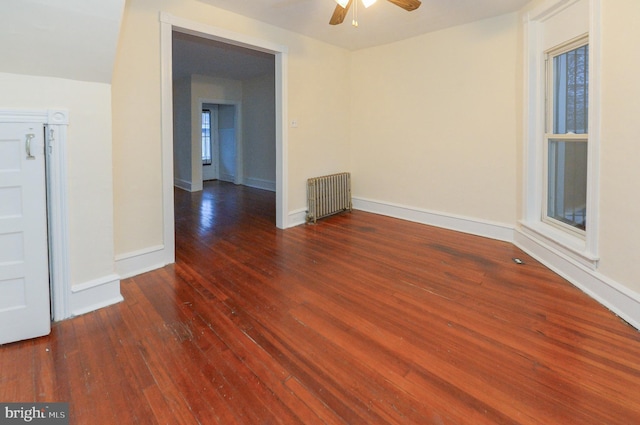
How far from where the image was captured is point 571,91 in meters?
3.10

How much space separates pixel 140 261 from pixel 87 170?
1.06 m

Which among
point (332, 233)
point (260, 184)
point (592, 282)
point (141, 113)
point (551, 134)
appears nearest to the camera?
point (592, 282)

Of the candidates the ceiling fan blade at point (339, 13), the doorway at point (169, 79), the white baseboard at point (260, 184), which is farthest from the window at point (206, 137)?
the ceiling fan blade at point (339, 13)

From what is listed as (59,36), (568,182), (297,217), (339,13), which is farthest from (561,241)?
(59,36)

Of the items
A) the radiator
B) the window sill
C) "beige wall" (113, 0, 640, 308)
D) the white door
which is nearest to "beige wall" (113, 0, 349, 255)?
"beige wall" (113, 0, 640, 308)

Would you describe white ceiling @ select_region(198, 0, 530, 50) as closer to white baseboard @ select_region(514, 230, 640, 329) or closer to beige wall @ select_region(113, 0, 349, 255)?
beige wall @ select_region(113, 0, 349, 255)

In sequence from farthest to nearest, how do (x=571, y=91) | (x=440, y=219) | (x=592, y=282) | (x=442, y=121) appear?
(x=440, y=219)
(x=442, y=121)
(x=571, y=91)
(x=592, y=282)

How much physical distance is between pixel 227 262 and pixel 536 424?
2673mm

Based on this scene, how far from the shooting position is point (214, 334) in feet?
6.85

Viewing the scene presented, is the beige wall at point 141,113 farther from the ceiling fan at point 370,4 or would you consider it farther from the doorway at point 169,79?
the ceiling fan at point 370,4

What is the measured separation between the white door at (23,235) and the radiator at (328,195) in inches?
126

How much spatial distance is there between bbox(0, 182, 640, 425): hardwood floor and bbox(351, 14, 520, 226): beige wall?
1.35 m

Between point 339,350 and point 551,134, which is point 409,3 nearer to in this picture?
point 551,134

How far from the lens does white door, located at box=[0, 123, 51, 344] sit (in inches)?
75.9
